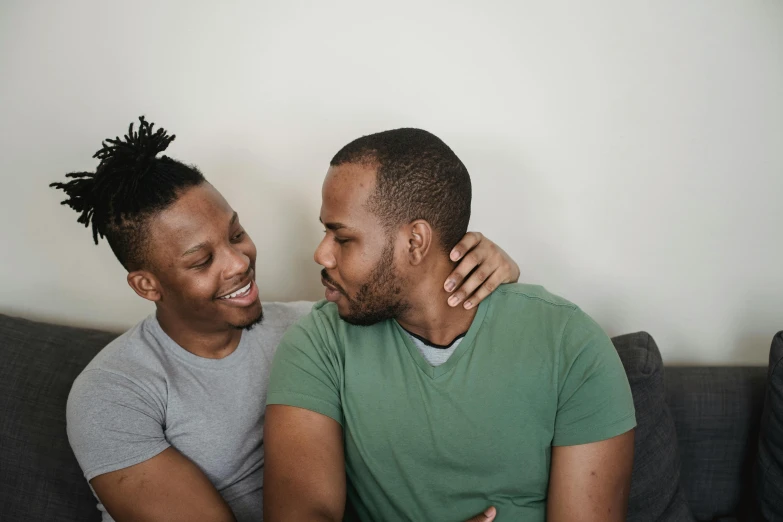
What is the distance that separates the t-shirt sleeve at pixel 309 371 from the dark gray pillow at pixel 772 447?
108 cm

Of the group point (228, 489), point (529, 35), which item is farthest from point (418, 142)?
point (228, 489)

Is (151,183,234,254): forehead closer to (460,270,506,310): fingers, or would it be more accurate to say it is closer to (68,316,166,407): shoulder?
(68,316,166,407): shoulder

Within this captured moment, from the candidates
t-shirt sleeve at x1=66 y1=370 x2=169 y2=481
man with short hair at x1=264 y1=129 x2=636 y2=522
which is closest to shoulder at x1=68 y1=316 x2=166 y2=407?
t-shirt sleeve at x1=66 y1=370 x2=169 y2=481

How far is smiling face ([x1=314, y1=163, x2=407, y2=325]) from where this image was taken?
4.48 feet

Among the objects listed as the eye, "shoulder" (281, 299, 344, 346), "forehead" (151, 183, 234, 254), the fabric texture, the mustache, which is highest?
"forehead" (151, 183, 234, 254)

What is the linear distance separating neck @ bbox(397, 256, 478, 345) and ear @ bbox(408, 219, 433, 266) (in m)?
0.05

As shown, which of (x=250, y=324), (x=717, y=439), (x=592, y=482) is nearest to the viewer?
(x=592, y=482)

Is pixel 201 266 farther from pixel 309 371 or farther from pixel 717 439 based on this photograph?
pixel 717 439

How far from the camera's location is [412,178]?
137 centimetres

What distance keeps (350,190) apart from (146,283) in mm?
599

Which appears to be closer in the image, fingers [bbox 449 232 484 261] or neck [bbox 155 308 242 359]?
fingers [bbox 449 232 484 261]

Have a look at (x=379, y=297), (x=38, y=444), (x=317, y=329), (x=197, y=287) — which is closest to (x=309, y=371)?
(x=317, y=329)

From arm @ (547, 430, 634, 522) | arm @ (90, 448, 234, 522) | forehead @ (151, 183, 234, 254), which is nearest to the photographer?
arm @ (547, 430, 634, 522)

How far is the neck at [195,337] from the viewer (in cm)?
162
